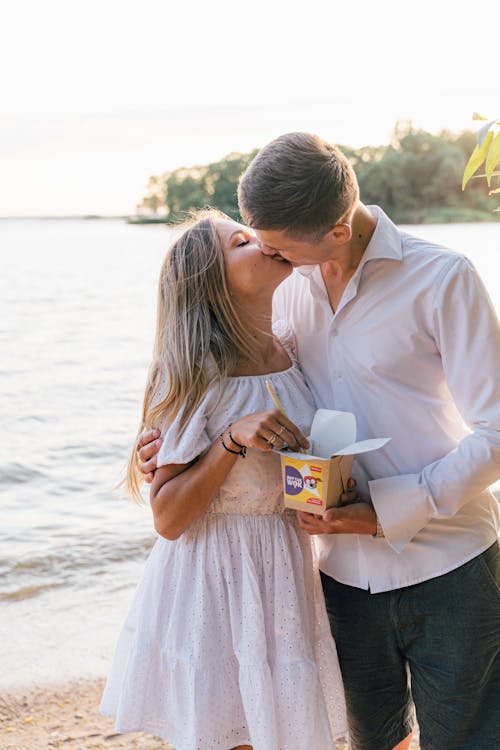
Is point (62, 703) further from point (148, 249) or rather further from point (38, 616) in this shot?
point (148, 249)

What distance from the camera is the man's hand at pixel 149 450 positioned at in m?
2.31

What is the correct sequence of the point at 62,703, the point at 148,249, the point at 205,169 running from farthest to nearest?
1. the point at 148,249
2. the point at 205,169
3. the point at 62,703

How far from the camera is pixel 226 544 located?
232 cm

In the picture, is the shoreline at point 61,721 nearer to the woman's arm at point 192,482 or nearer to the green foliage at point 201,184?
the woman's arm at point 192,482

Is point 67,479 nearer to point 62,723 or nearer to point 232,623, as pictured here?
point 62,723

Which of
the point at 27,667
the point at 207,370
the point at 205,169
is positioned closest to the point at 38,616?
the point at 27,667

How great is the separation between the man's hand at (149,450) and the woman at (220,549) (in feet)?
0.12

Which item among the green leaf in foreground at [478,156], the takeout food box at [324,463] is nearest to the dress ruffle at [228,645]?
the takeout food box at [324,463]

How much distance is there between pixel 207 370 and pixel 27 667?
2845 millimetres

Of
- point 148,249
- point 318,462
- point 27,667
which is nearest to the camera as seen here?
point 318,462

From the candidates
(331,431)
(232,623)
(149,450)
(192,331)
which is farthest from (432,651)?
(192,331)

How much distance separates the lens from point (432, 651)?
233 centimetres

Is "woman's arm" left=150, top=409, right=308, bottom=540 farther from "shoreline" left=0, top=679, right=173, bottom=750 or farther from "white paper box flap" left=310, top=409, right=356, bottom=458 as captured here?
"shoreline" left=0, top=679, right=173, bottom=750

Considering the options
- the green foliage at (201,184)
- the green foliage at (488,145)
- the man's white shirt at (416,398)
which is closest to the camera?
the green foliage at (488,145)
